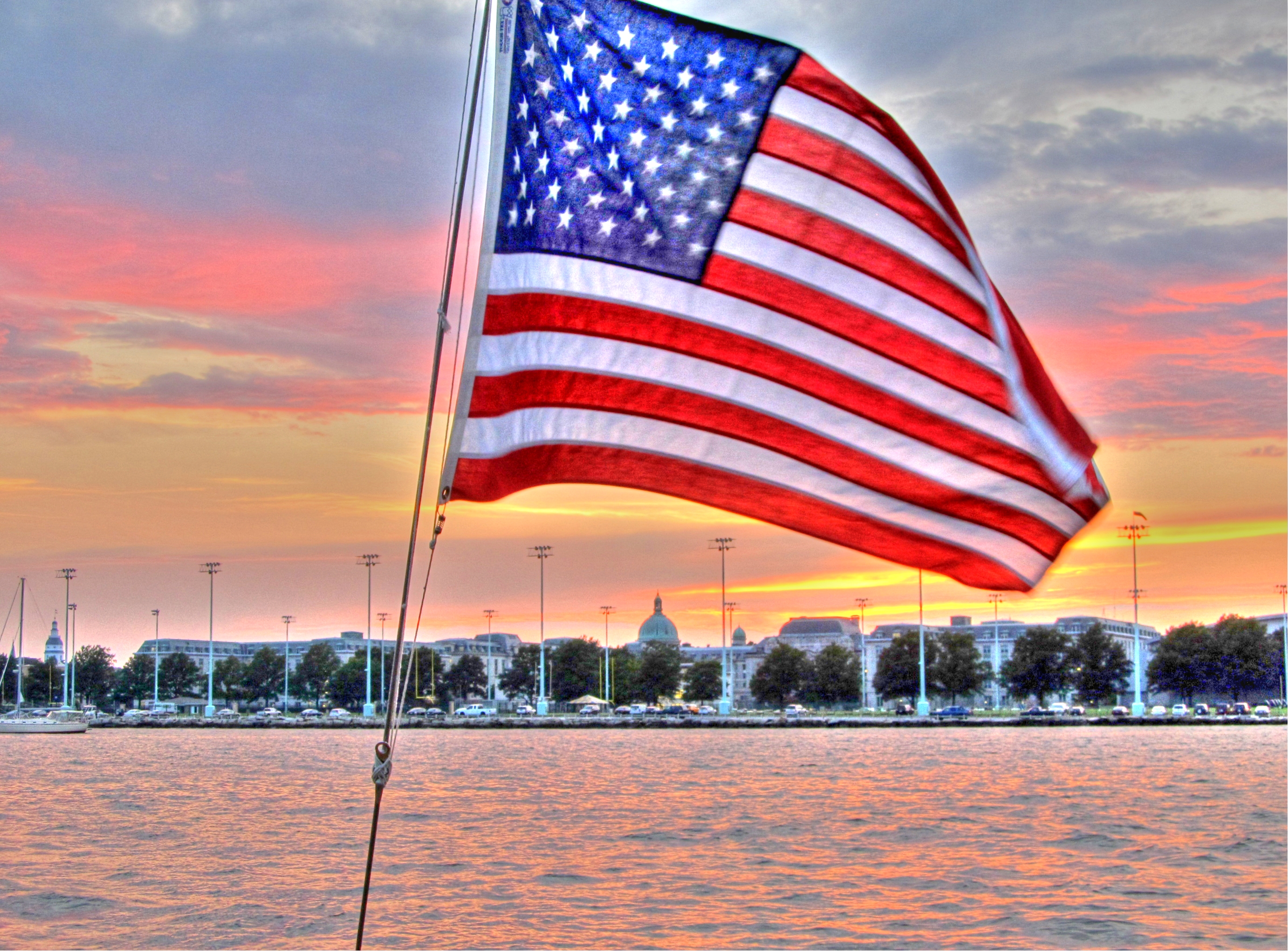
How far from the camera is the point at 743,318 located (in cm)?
720

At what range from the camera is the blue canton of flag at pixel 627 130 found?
6785mm

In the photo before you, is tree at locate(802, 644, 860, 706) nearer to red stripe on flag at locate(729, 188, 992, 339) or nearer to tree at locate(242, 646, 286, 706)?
tree at locate(242, 646, 286, 706)

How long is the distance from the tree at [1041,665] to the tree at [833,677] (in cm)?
1817

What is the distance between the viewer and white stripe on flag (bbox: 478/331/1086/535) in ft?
23.9

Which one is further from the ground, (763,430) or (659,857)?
(763,430)

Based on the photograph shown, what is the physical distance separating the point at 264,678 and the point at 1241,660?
125980mm

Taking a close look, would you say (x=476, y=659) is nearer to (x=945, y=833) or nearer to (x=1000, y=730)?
(x=1000, y=730)

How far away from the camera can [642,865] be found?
28828 millimetres

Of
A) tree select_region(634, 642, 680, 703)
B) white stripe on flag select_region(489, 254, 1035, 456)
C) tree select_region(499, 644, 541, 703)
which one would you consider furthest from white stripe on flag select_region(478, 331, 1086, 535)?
tree select_region(499, 644, 541, 703)

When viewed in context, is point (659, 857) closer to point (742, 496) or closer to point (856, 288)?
point (742, 496)

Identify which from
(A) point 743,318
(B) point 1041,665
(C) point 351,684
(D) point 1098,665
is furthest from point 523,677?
(A) point 743,318

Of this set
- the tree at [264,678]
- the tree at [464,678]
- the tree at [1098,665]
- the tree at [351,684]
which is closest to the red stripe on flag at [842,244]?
the tree at [1098,665]

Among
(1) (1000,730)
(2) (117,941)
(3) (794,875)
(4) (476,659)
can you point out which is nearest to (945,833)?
(3) (794,875)

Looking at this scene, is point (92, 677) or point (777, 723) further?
point (92, 677)
